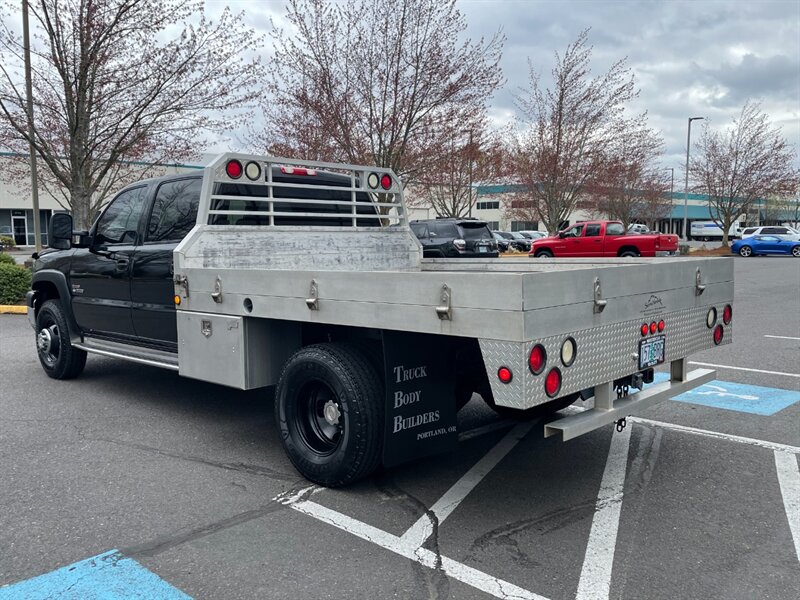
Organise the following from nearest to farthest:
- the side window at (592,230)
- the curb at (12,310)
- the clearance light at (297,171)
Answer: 1. the clearance light at (297,171)
2. the curb at (12,310)
3. the side window at (592,230)

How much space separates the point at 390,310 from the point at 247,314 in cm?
128

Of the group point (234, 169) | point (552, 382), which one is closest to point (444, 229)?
point (234, 169)

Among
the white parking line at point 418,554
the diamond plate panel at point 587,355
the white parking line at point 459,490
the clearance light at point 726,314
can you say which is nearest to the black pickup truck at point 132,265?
the white parking line at point 418,554

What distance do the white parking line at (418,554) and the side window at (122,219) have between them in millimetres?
3462

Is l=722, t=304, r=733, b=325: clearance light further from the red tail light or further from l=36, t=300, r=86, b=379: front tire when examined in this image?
l=36, t=300, r=86, b=379: front tire

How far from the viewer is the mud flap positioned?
3975 millimetres

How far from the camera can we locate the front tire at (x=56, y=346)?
723 cm

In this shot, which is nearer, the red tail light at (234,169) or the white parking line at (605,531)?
the white parking line at (605,531)

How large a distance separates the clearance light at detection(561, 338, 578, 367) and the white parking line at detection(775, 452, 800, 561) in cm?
147

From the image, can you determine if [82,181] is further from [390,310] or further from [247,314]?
[390,310]

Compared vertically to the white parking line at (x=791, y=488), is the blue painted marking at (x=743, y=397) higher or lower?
higher

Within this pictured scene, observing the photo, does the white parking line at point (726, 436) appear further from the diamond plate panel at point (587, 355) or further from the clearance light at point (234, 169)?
the clearance light at point (234, 169)

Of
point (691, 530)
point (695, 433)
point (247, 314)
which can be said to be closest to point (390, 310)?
point (247, 314)

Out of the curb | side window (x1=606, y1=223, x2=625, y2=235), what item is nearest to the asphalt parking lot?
the curb
